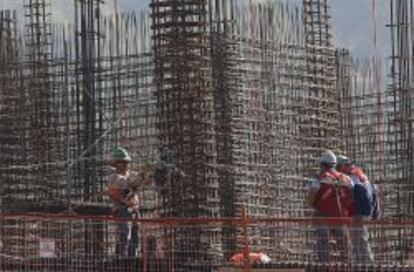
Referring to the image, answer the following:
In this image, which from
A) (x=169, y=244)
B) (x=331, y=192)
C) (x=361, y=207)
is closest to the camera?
(x=331, y=192)

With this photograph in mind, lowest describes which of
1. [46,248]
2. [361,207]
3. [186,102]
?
[46,248]

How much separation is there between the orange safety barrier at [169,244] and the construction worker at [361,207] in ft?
0.06

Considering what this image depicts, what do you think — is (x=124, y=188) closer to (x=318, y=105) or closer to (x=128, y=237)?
(x=128, y=237)

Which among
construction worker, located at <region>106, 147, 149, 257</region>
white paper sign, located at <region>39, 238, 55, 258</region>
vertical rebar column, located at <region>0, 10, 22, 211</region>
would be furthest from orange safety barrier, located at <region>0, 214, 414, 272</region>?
vertical rebar column, located at <region>0, 10, 22, 211</region>

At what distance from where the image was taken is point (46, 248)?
14656 mm

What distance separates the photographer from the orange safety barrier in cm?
1312

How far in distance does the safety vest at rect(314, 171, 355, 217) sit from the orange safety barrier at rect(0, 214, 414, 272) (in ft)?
1.29

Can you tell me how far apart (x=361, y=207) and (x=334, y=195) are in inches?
20.6

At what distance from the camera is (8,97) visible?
31.0 m

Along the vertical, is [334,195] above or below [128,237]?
above

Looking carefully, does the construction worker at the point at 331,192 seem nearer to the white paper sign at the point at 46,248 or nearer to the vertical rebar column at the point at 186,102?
the white paper sign at the point at 46,248

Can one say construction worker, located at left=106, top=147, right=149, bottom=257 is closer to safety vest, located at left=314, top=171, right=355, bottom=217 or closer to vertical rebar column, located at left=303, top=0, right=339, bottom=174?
safety vest, located at left=314, top=171, right=355, bottom=217

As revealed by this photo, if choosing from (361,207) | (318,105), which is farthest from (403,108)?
(361,207)

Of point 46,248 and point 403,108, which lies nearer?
point 46,248
